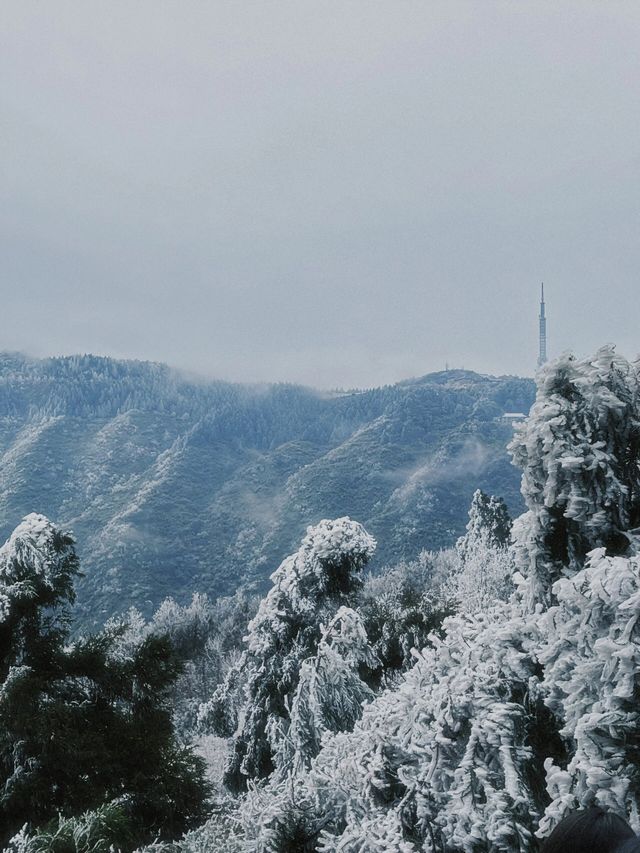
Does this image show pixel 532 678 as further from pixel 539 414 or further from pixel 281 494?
pixel 281 494

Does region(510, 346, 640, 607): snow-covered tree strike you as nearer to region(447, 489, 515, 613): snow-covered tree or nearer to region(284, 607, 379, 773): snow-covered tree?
region(284, 607, 379, 773): snow-covered tree

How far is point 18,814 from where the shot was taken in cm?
802

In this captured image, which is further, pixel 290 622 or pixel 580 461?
pixel 290 622

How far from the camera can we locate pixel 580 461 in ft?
13.3

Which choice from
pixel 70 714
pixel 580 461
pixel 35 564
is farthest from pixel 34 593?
pixel 580 461

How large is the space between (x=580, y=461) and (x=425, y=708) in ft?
6.60

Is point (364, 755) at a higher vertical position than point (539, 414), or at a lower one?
lower

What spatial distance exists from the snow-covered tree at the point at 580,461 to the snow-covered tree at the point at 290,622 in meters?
8.91

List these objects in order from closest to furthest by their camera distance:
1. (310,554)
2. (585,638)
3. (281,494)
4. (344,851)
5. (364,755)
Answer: (585,638) < (344,851) < (364,755) < (310,554) < (281,494)

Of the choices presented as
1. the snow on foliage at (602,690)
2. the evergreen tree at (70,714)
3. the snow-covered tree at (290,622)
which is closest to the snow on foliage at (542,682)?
the snow on foliage at (602,690)

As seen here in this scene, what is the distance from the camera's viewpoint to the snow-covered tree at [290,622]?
1322 cm

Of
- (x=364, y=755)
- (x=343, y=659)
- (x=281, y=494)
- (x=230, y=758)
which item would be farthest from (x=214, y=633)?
(x=281, y=494)

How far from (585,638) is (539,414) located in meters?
1.46

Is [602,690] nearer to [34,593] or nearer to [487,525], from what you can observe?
[34,593]
